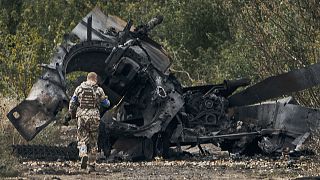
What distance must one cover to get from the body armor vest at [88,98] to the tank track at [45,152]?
11.5 ft

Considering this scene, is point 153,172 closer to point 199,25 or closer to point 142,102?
point 142,102

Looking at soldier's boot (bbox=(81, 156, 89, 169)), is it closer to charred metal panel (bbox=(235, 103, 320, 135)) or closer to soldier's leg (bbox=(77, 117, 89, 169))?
soldier's leg (bbox=(77, 117, 89, 169))

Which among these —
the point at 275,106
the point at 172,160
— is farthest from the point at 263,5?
the point at 172,160

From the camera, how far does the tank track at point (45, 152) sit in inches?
865

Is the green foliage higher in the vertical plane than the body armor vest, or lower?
higher

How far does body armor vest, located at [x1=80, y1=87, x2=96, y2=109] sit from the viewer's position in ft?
61.6

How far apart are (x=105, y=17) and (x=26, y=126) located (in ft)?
12.7

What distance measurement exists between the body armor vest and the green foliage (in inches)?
294

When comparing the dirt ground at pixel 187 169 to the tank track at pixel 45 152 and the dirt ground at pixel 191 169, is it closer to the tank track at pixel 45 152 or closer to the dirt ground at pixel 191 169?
the dirt ground at pixel 191 169

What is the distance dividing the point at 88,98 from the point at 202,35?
23.8 m

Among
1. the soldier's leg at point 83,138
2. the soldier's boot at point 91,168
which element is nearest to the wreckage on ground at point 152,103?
the soldier's leg at point 83,138

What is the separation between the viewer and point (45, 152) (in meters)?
22.2

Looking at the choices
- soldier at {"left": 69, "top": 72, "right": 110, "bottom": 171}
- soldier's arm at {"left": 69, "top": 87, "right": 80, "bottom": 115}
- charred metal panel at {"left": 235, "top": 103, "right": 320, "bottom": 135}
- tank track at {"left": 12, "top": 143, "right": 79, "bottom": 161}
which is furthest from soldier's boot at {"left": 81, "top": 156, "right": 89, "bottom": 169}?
charred metal panel at {"left": 235, "top": 103, "right": 320, "bottom": 135}

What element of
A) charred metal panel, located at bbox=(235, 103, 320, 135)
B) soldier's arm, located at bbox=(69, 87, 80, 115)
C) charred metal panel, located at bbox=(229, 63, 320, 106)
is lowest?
soldier's arm, located at bbox=(69, 87, 80, 115)
